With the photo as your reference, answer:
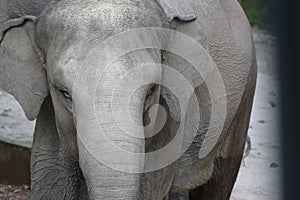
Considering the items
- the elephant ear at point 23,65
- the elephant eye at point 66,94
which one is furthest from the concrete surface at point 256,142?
the elephant eye at point 66,94

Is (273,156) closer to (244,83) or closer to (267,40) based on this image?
(244,83)

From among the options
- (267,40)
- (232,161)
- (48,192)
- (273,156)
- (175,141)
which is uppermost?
(175,141)

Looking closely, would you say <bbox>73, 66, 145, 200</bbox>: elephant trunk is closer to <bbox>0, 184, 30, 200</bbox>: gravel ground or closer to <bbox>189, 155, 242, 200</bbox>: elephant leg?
<bbox>189, 155, 242, 200</bbox>: elephant leg

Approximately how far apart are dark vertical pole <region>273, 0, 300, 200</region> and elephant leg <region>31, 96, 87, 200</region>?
2164 mm

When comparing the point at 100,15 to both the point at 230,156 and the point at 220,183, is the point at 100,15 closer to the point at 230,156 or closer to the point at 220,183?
the point at 230,156

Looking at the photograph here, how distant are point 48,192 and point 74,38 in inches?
36.2

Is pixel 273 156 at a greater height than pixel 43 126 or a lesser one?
lesser

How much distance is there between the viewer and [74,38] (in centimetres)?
229

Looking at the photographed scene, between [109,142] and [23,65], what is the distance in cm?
65

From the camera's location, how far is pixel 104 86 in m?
2.18

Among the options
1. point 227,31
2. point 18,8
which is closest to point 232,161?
point 227,31

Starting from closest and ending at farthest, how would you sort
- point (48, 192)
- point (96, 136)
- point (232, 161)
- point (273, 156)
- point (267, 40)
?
point (96, 136) → point (48, 192) → point (232, 161) → point (273, 156) → point (267, 40)

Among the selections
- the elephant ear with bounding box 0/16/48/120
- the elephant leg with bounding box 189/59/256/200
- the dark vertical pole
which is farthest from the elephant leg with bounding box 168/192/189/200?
the dark vertical pole

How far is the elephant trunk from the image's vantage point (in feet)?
6.86
